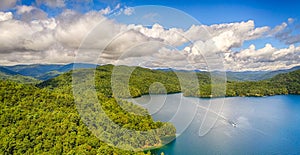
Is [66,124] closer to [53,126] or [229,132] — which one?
[53,126]

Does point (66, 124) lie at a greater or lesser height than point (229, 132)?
greater

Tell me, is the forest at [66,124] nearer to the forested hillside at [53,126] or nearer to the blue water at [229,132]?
the forested hillside at [53,126]

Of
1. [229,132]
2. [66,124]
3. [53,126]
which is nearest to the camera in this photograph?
[53,126]

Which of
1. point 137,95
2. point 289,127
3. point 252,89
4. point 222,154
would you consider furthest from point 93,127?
point 252,89

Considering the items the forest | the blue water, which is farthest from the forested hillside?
the blue water

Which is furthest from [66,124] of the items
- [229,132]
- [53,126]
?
Result: [229,132]

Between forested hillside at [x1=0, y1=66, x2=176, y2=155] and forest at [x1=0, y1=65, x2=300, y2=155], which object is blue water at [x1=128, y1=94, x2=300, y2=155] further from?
forested hillside at [x1=0, y1=66, x2=176, y2=155]

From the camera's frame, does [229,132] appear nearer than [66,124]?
No

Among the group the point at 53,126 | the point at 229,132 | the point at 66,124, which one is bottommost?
the point at 229,132

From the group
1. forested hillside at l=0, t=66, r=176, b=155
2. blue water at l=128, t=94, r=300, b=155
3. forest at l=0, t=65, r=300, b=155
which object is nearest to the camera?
forest at l=0, t=65, r=300, b=155

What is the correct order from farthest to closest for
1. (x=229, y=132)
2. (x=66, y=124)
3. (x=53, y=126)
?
(x=229, y=132)
(x=66, y=124)
(x=53, y=126)

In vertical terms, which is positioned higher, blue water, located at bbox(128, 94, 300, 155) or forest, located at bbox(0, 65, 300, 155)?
forest, located at bbox(0, 65, 300, 155)
